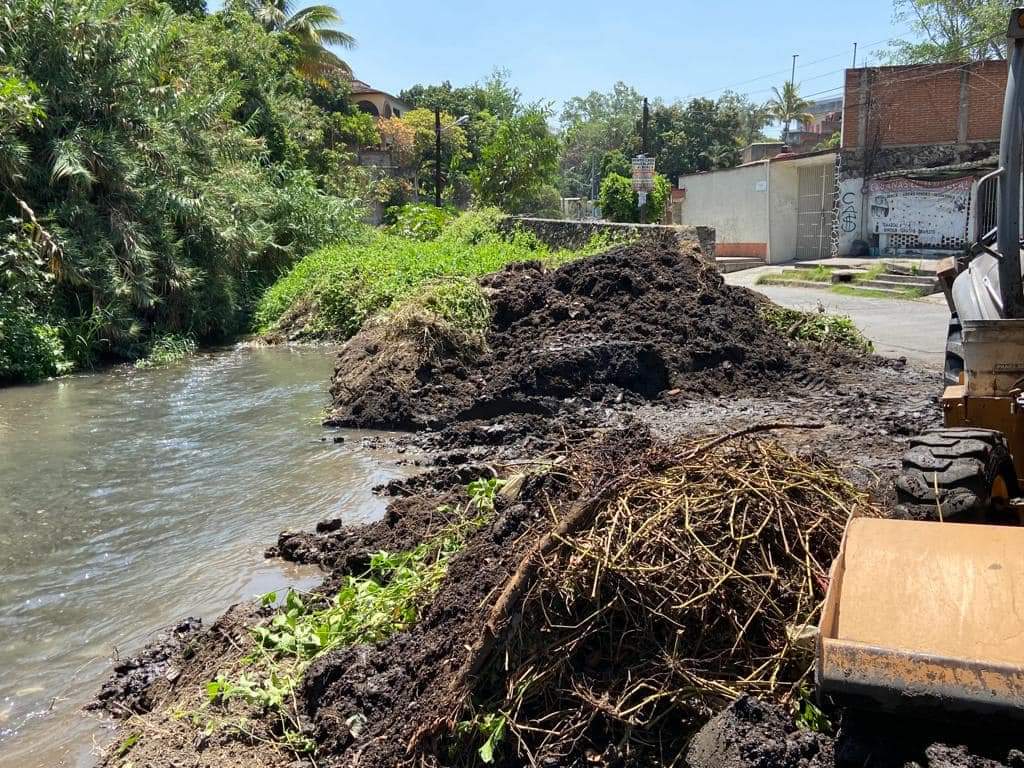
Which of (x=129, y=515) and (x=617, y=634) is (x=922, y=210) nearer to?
(x=129, y=515)

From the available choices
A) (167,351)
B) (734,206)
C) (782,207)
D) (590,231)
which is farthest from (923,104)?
(167,351)

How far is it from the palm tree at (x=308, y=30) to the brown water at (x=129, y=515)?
88.5 feet

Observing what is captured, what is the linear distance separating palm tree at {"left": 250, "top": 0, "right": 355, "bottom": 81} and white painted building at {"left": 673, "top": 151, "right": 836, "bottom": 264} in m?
18.3

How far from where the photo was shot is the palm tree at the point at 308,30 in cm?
3481

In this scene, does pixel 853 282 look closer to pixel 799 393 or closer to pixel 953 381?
pixel 799 393

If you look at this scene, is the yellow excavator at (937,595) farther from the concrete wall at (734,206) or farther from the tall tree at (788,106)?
the tall tree at (788,106)

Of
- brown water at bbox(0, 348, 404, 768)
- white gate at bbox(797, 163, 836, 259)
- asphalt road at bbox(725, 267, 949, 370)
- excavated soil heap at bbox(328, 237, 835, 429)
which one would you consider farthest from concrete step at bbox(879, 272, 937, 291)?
brown water at bbox(0, 348, 404, 768)

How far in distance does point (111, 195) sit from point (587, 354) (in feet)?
35.4

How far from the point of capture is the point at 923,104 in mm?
24922

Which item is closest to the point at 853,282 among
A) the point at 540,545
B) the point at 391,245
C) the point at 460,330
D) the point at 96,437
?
the point at 391,245

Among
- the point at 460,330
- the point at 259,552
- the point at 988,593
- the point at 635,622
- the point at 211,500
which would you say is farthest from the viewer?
the point at 460,330

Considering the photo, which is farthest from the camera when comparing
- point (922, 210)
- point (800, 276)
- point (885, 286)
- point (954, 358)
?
point (922, 210)

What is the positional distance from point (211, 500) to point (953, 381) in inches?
230

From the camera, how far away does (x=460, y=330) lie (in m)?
11.2
